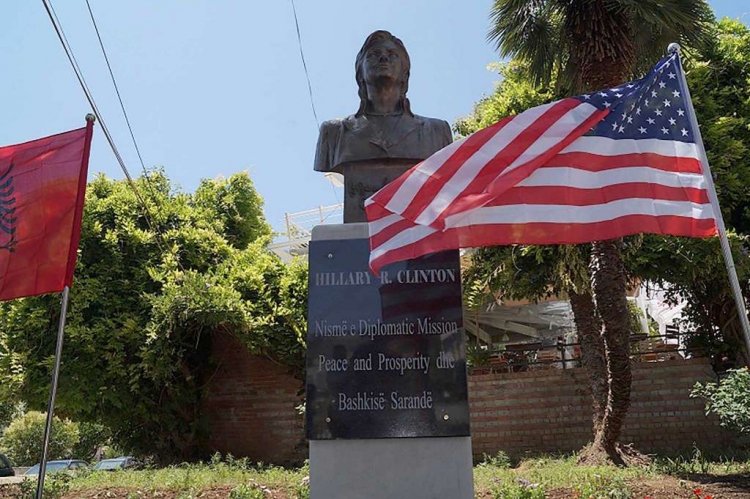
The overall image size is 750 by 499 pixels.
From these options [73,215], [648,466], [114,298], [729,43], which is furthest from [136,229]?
[729,43]

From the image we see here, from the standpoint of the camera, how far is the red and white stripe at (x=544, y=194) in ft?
12.3

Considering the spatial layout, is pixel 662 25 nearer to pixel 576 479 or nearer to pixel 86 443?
pixel 576 479

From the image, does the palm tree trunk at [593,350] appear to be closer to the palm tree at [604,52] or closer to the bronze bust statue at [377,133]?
the palm tree at [604,52]

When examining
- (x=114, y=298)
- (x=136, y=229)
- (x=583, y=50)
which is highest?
(x=583, y=50)

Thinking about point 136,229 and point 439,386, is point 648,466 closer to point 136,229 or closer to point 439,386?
point 439,386

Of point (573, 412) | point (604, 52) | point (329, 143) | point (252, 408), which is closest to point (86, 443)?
point (252, 408)

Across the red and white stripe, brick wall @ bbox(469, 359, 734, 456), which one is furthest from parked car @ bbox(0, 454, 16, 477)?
the red and white stripe

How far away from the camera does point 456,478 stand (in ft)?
11.7

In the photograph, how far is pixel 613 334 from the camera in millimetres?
8633

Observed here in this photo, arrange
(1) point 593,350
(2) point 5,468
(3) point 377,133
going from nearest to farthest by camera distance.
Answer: (3) point 377,133
(1) point 593,350
(2) point 5,468

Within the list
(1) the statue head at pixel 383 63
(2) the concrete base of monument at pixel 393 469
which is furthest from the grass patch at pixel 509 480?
(1) the statue head at pixel 383 63

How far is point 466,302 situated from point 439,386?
30.8ft

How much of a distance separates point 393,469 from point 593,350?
26.0 ft

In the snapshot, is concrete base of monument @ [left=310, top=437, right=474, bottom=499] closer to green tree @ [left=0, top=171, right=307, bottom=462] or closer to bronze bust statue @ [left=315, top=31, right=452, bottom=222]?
bronze bust statue @ [left=315, top=31, right=452, bottom=222]
